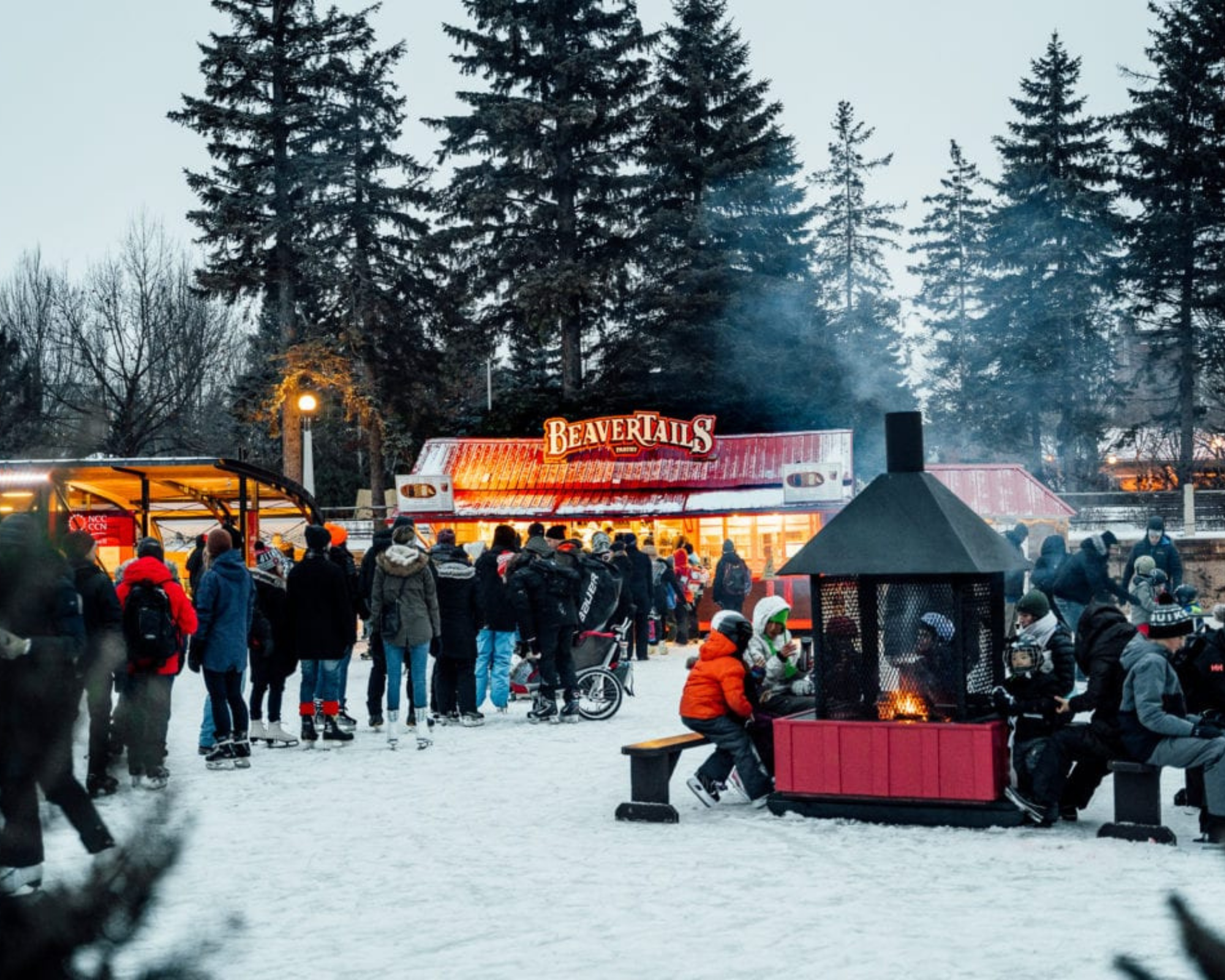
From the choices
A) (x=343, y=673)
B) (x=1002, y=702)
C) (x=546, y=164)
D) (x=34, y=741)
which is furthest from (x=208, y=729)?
(x=546, y=164)

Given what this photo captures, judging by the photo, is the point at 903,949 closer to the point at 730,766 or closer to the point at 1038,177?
the point at 730,766

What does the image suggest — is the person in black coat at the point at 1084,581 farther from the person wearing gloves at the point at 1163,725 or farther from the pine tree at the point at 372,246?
the pine tree at the point at 372,246

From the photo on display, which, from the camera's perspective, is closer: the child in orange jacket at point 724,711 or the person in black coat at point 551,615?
the child in orange jacket at point 724,711

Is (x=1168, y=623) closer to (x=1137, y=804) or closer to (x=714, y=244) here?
(x=1137, y=804)

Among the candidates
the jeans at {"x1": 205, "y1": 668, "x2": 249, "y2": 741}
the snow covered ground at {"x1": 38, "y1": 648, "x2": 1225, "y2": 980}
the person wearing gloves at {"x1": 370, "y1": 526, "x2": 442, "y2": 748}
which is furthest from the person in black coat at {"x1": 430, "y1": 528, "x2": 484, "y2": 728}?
the snow covered ground at {"x1": 38, "y1": 648, "x2": 1225, "y2": 980}

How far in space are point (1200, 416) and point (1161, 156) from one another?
763 centimetres

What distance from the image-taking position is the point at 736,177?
42250 millimetres

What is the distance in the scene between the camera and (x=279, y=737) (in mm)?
11344

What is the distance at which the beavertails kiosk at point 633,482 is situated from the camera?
29.0 metres

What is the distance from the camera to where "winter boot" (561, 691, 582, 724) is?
12766 millimetres

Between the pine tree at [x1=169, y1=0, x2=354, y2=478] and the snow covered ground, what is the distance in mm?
29282

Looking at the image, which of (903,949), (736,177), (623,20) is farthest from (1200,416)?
(903,949)

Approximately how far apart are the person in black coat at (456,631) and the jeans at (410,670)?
364 mm

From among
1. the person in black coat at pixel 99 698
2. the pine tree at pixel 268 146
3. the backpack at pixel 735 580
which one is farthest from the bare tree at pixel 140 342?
the person in black coat at pixel 99 698
